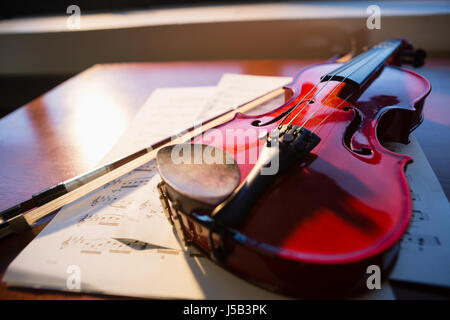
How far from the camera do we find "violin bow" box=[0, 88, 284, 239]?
0.52 m

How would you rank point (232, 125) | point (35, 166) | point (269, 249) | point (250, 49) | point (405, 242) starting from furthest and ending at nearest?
point (250, 49) < point (35, 166) < point (232, 125) < point (405, 242) < point (269, 249)

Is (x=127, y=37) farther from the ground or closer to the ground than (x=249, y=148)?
farther from the ground

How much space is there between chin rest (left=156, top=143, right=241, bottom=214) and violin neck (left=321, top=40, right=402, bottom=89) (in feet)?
1.26

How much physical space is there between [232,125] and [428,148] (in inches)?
16.4

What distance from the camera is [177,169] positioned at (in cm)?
43

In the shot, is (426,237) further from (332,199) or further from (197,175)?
(197,175)

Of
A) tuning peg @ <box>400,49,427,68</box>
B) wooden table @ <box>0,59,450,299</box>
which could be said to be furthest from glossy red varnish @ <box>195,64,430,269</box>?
tuning peg @ <box>400,49,427,68</box>

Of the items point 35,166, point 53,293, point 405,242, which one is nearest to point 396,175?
point 405,242

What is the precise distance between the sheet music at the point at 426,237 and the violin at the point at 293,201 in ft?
0.19

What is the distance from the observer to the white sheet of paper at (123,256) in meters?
0.42

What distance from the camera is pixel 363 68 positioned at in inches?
29.3

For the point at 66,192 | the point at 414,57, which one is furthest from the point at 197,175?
the point at 414,57

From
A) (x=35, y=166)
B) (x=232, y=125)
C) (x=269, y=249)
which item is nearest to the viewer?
(x=269, y=249)

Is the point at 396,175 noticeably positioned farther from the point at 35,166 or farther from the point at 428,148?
the point at 35,166
